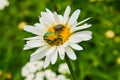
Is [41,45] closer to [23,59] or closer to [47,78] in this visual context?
[47,78]

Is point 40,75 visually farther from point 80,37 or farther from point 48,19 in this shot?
point 80,37

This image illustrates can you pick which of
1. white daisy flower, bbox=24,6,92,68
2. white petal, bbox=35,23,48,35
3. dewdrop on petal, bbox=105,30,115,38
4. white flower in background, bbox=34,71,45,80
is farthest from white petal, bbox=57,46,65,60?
dewdrop on petal, bbox=105,30,115,38

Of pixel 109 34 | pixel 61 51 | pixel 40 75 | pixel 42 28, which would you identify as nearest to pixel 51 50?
pixel 61 51

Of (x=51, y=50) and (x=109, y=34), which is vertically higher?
(x=109, y=34)

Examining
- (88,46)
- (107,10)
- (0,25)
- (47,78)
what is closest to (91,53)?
(88,46)

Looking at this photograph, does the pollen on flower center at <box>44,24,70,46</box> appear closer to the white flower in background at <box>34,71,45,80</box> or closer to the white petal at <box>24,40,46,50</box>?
the white petal at <box>24,40,46,50</box>

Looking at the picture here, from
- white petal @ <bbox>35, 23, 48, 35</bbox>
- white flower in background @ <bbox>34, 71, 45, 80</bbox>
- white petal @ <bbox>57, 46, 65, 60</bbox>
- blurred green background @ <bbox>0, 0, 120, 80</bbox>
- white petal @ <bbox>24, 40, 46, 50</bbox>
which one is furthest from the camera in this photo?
blurred green background @ <bbox>0, 0, 120, 80</bbox>
